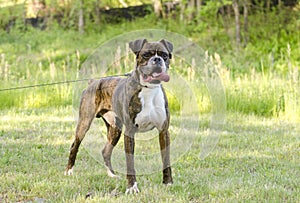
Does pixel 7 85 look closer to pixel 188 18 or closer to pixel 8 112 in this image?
pixel 8 112

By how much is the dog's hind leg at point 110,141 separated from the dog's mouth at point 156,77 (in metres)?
0.83

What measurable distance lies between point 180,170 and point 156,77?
4.54 feet

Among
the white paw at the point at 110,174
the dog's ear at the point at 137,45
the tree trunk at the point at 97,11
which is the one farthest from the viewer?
the tree trunk at the point at 97,11

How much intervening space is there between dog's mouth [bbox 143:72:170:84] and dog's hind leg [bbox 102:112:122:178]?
0.83 metres

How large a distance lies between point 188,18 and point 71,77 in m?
9.87

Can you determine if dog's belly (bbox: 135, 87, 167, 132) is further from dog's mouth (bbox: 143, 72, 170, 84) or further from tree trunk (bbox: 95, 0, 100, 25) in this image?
tree trunk (bbox: 95, 0, 100, 25)

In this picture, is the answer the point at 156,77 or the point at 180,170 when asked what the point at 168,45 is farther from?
the point at 180,170

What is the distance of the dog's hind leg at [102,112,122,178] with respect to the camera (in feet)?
17.0

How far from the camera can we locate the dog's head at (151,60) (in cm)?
429

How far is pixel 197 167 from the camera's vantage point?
18.3ft

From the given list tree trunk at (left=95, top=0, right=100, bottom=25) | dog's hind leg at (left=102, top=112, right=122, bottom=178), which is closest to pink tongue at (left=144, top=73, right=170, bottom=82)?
dog's hind leg at (left=102, top=112, right=122, bottom=178)

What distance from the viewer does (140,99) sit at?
4512 mm

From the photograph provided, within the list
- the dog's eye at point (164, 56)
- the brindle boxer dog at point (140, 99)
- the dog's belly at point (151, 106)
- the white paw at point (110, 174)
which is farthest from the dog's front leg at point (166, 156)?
the dog's eye at point (164, 56)

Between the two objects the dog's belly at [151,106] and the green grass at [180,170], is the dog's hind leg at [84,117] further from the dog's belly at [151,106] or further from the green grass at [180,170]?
the dog's belly at [151,106]
